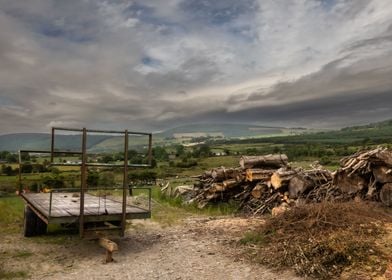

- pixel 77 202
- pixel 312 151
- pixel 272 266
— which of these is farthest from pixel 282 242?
pixel 312 151

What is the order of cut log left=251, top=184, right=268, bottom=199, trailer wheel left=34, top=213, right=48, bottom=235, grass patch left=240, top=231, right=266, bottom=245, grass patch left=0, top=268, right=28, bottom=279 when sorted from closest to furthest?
grass patch left=0, top=268, right=28, bottom=279
grass patch left=240, top=231, right=266, bottom=245
trailer wheel left=34, top=213, right=48, bottom=235
cut log left=251, top=184, right=268, bottom=199

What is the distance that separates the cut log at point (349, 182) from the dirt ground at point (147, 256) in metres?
2.97

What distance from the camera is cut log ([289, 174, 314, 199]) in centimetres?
1243

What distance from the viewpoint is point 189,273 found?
6.94 m

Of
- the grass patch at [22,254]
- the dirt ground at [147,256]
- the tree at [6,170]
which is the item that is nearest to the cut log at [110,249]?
the dirt ground at [147,256]

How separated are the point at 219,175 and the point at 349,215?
7.24 metres

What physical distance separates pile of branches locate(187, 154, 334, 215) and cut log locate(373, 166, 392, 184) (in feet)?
5.06

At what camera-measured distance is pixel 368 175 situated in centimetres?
1111

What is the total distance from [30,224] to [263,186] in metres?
7.89

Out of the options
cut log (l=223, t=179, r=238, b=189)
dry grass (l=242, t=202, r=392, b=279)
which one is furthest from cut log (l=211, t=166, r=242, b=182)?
dry grass (l=242, t=202, r=392, b=279)

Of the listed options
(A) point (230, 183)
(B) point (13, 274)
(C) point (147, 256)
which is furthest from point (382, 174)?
(B) point (13, 274)

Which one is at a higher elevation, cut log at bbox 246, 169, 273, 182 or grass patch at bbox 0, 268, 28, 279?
cut log at bbox 246, 169, 273, 182

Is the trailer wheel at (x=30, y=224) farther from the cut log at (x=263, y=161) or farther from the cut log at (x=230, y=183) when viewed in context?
the cut log at (x=263, y=161)

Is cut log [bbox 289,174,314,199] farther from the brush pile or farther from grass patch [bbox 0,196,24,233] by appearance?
grass patch [bbox 0,196,24,233]
